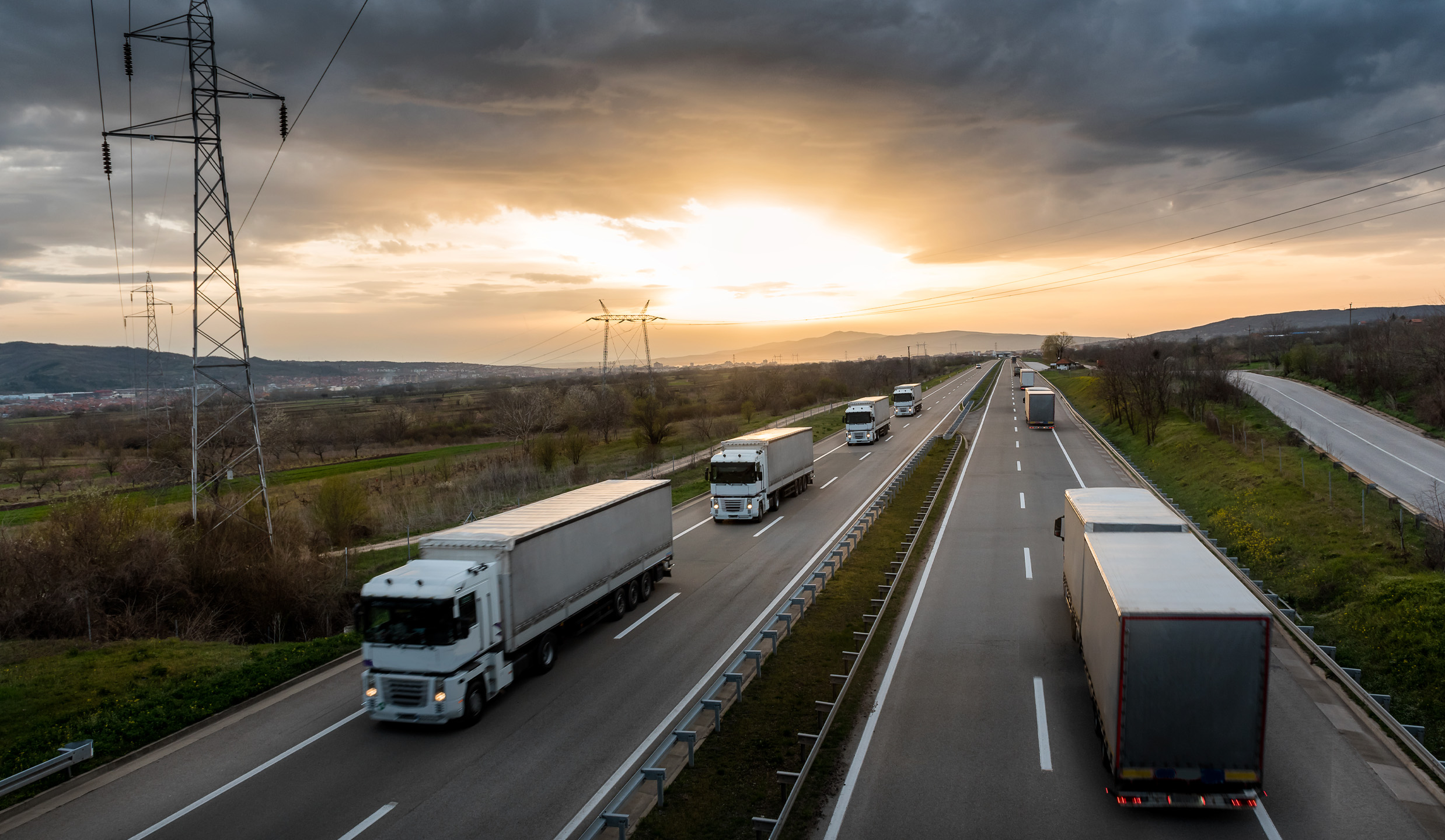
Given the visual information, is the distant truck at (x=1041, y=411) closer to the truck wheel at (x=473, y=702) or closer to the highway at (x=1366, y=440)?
the highway at (x=1366, y=440)

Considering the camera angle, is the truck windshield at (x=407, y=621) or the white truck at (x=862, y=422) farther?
the white truck at (x=862, y=422)

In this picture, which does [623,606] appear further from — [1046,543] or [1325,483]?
[1325,483]

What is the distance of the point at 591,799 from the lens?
1001 cm

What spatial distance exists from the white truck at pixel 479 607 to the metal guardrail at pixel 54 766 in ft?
12.8

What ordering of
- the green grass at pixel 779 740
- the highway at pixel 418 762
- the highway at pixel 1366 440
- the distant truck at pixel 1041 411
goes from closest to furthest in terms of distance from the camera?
1. the green grass at pixel 779 740
2. the highway at pixel 418 762
3. the highway at pixel 1366 440
4. the distant truck at pixel 1041 411

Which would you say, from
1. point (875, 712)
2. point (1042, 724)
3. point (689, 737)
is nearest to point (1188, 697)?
point (1042, 724)

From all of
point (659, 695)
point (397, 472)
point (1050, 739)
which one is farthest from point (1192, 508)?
point (397, 472)

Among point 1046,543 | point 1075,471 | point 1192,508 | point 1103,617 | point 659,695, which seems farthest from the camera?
point 1075,471

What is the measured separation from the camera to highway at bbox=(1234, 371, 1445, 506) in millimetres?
27609

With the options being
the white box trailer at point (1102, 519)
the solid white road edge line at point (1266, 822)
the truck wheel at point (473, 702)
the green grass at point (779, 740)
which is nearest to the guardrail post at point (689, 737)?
the green grass at point (779, 740)

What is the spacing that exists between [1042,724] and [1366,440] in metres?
36.8

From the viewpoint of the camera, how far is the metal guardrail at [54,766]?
1024 cm

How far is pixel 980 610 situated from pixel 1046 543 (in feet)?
25.1

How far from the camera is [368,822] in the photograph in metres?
9.65
